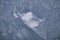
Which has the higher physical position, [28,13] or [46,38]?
[28,13]

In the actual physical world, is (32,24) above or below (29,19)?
below

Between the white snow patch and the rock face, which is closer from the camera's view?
the rock face

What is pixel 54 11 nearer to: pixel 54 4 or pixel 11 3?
pixel 54 4

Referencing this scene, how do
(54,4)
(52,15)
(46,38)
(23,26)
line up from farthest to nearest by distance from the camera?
(54,4), (52,15), (23,26), (46,38)

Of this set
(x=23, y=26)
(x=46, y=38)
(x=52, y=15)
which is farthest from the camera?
(x=52, y=15)

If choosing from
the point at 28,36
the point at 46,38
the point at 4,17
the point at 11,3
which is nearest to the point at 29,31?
the point at 28,36

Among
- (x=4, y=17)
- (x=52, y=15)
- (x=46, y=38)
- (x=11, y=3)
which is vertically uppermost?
(x=11, y=3)

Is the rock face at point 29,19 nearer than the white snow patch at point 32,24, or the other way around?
the rock face at point 29,19

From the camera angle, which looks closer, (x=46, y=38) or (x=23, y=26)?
(x=46, y=38)
